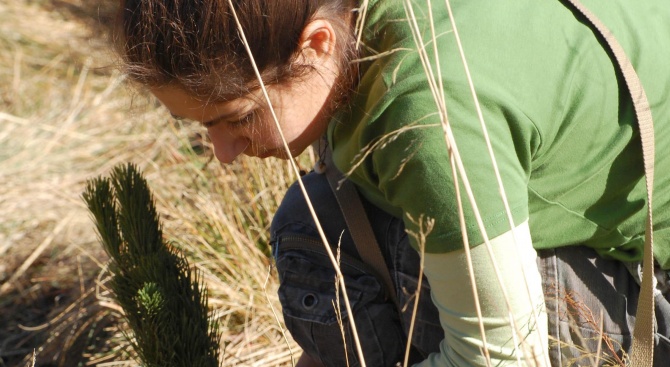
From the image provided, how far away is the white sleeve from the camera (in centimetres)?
126

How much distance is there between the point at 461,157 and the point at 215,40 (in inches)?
15.9

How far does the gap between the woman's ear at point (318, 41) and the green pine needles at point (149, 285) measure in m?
0.48

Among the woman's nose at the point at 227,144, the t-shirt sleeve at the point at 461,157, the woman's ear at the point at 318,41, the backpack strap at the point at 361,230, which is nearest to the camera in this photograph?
the t-shirt sleeve at the point at 461,157

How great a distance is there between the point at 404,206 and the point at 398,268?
15.9 inches

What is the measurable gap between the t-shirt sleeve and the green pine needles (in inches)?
19.2

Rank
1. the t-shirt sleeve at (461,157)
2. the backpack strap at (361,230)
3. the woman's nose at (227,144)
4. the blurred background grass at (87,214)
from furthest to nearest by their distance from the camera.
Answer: the blurred background grass at (87,214)
the backpack strap at (361,230)
the woman's nose at (227,144)
the t-shirt sleeve at (461,157)


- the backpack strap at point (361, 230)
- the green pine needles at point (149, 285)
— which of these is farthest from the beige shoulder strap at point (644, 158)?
the green pine needles at point (149, 285)

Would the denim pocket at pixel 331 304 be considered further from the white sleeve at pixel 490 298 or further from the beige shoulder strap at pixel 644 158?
the beige shoulder strap at pixel 644 158

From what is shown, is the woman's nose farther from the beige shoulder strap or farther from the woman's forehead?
the beige shoulder strap

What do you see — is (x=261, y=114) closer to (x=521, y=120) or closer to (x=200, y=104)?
(x=200, y=104)

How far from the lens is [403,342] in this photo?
1.79 meters

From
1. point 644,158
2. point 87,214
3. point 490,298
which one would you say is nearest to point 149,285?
point 490,298

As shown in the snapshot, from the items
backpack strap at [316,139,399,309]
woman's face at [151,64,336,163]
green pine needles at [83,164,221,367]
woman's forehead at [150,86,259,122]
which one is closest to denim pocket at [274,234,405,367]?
backpack strap at [316,139,399,309]

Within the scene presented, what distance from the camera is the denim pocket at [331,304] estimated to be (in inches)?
68.2
